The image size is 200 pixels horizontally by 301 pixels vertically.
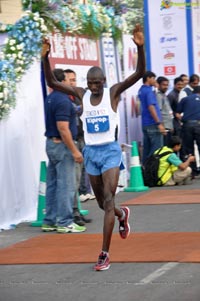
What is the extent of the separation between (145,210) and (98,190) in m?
4.07

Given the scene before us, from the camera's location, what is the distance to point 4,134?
39.0ft

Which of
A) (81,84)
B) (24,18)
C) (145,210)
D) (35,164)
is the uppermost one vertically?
(24,18)

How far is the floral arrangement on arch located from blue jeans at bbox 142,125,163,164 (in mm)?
3041

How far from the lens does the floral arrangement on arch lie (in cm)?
1174

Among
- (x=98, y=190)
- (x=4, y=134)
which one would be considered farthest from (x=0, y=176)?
(x=98, y=190)

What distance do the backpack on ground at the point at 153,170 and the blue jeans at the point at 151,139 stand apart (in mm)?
475

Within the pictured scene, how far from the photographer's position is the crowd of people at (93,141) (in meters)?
8.65

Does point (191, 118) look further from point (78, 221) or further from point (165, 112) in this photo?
point (78, 221)

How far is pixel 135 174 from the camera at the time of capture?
15383mm

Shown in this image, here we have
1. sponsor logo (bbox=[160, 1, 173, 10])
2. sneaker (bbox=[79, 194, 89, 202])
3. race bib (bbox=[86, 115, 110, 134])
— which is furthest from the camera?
sponsor logo (bbox=[160, 1, 173, 10])

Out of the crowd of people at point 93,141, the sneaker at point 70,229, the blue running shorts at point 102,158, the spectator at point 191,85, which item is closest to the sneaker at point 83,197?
the crowd of people at point 93,141

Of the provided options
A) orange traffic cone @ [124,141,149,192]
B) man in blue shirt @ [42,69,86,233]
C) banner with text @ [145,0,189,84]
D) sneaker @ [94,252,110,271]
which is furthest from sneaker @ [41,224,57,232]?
banner with text @ [145,0,189,84]

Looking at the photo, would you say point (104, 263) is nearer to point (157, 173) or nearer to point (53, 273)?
point (53, 273)

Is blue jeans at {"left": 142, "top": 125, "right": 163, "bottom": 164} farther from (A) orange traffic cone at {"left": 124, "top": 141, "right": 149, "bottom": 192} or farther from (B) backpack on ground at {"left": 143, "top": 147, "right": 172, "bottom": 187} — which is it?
(A) orange traffic cone at {"left": 124, "top": 141, "right": 149, "bottom": 192}
